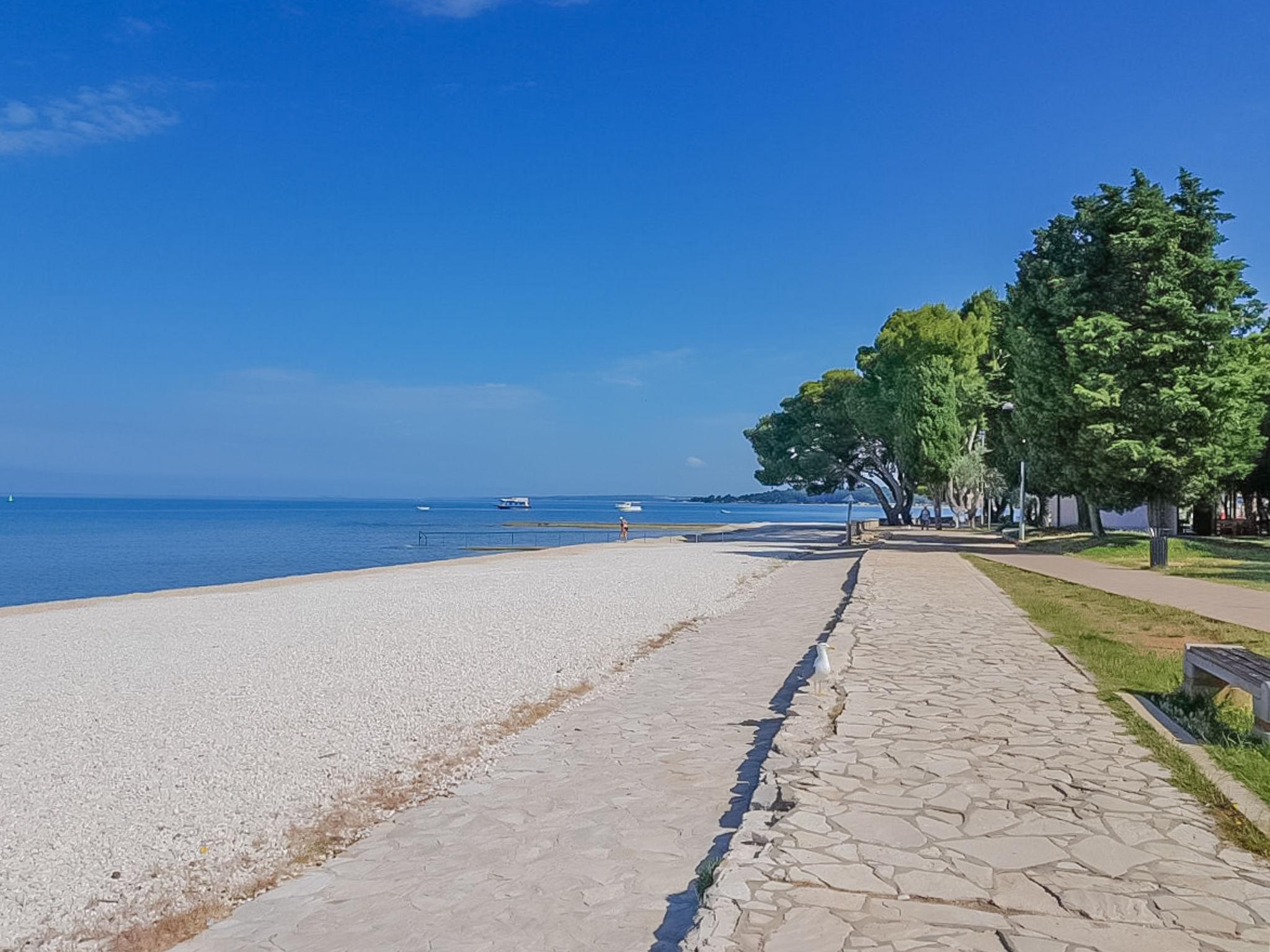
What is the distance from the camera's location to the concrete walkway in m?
12.4

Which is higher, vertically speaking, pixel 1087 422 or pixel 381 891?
pixel 1087 422

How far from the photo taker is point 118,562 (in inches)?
1635

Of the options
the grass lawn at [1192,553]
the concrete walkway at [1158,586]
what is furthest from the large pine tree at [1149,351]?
the concrete walkway at [1158,586]

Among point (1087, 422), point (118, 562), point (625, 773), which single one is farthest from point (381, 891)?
point (118, 562)

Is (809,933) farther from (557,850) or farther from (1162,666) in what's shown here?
(1162,666)

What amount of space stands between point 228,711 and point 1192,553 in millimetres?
23513

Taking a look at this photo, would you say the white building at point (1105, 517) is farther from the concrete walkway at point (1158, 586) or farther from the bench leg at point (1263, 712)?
the bench leg at point (1263, 712)

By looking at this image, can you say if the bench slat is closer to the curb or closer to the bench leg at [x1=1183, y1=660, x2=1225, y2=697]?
the bench leg at [x1=1183, y1=660, x2=1225, y2=697]

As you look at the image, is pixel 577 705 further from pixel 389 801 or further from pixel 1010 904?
pixel 1010 904

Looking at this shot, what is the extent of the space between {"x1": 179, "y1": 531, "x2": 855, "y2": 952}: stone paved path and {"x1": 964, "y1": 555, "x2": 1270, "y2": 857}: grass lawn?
252 cm

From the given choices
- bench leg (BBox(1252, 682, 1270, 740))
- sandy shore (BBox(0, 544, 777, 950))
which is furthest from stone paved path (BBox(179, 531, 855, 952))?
bench leg (BBox(1252, 682, 1270, 740))

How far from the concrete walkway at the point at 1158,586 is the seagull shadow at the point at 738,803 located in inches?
234

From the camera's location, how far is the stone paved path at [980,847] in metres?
3.36

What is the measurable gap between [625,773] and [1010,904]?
320 centimetres
